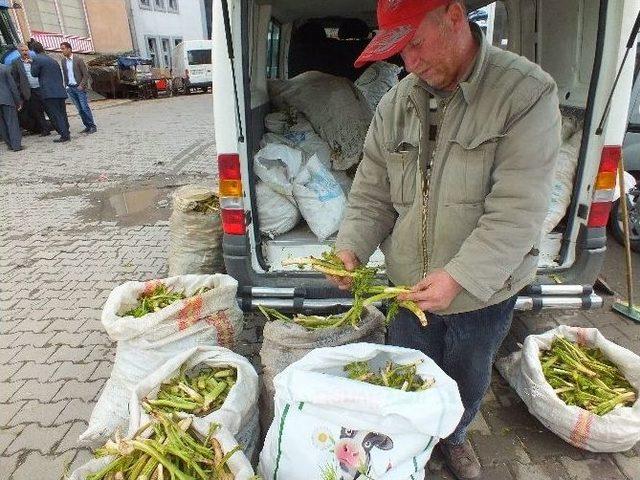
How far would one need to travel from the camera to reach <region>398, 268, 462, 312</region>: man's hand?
1636 mm

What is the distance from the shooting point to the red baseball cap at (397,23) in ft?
4.77

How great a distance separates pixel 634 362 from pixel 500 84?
180 centimetres

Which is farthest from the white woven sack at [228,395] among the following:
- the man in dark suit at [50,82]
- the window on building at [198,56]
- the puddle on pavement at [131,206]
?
the window on building at [198,56]

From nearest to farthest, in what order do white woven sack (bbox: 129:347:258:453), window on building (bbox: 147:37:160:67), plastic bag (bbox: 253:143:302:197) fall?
white woven sack (bbox: 129:347:258:453), plastic bag (bbox: 253:143:302:197), window on building (bbox: 147:37:160:67)

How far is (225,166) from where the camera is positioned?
2779 millimetres

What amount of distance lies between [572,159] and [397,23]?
77.6 inches

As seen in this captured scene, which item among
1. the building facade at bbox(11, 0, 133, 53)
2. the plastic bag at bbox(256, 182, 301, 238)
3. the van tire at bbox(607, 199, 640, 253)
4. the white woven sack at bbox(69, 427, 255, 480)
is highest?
the building facade at bbox(11, 0, 133, 53)

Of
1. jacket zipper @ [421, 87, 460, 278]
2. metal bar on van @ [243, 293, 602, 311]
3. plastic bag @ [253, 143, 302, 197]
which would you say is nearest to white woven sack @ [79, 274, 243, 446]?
metal bar on van @ [243, 293, 602, 311]

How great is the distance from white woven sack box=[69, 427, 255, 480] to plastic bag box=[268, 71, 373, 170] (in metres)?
2.61

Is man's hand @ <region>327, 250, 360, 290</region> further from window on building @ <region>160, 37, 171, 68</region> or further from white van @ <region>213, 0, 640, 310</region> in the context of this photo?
window on building @ <region>160, 37, 171, 68</region>

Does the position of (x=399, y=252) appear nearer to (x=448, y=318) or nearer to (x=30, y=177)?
(x=448, y=318)

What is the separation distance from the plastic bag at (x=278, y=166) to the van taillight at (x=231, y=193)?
1.09ft

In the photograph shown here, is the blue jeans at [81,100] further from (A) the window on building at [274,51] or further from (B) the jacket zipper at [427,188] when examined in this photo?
(B) the jacket zipper at [427,188]

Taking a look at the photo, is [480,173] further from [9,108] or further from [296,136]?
[9,108]
